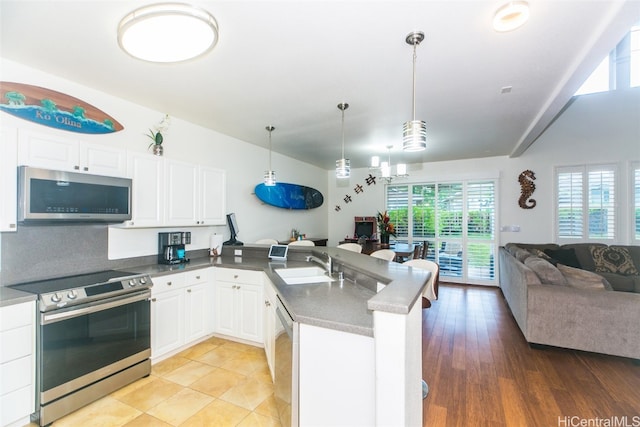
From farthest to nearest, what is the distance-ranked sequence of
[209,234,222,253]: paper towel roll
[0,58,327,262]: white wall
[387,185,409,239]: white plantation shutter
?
[387,185,409,239]: white plantation shutter, [209,234,222,253]: paper towel roll, [0,58,327,262]: white wall

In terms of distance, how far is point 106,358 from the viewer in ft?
7.50

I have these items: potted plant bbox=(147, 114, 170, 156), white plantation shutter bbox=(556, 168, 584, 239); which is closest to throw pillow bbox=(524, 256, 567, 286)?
white plantation shutter bbox=(556, 168, 584, 239)

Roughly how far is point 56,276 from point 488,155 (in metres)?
6.84

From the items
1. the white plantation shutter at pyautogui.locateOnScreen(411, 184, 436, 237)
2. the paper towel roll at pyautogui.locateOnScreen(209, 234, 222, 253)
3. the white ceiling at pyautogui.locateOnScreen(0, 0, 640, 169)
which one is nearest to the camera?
the white ceiling at pyautogui.locateOnScreen(0, 0, 640, 169)

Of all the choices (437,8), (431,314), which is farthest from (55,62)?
(431,314)

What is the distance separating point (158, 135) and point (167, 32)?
1.91 metres

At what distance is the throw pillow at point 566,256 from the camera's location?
4625 millimetres

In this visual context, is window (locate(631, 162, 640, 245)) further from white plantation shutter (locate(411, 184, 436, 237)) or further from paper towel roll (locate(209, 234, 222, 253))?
paper towel roll (locate(209, 234, 222, 253))

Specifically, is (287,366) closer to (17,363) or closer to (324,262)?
(324,262)

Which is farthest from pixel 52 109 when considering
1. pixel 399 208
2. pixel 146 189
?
pixel 399 208

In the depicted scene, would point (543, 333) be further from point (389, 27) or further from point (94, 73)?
point (94, 73)

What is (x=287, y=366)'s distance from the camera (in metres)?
1.69

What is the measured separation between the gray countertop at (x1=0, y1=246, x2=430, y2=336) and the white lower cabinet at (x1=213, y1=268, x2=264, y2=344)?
0.66 feet

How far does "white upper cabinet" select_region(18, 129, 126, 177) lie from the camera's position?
216 centimetres
